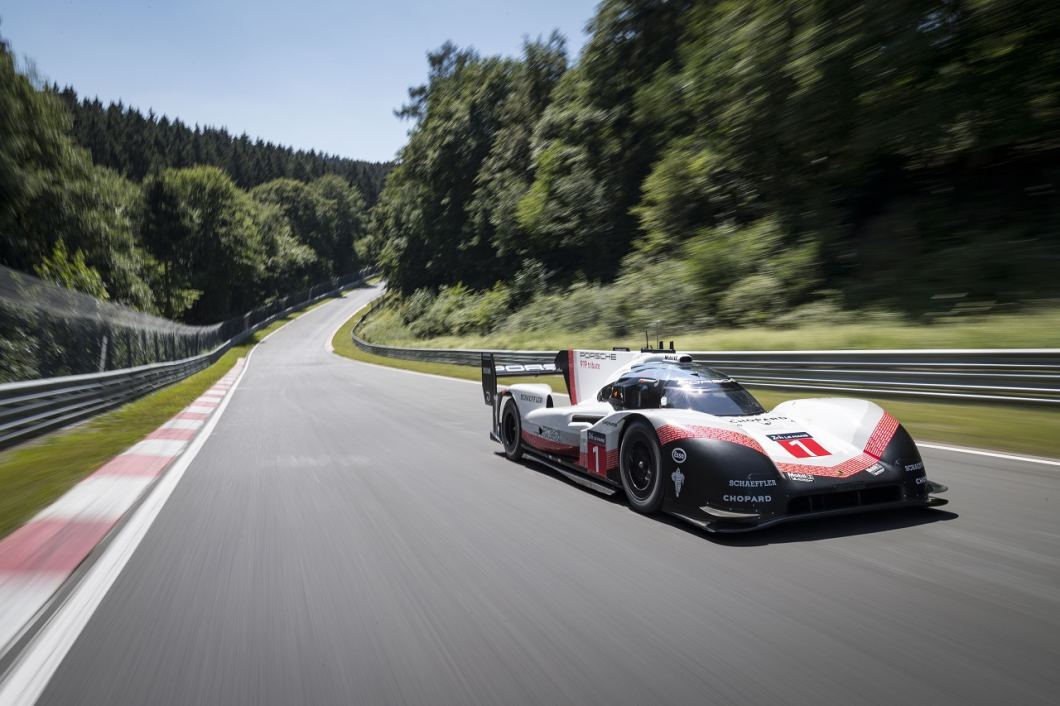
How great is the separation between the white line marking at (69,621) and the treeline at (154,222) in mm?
27529

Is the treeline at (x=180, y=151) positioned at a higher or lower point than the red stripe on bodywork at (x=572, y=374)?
higher

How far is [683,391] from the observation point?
535 cm

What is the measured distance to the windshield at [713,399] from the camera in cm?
514

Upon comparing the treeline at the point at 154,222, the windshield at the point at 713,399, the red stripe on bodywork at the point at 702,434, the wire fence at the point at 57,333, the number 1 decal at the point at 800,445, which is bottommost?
the number 1 decal at the point at 800,445

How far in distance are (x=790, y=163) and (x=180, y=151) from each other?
11341 centimetres

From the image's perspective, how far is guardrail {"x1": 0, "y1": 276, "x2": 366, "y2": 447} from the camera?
965 centimetres

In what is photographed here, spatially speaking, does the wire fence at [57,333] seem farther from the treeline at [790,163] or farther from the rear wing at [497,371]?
the treeline at [790,163]

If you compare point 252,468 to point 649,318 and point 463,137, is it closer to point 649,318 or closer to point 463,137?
point 649,318

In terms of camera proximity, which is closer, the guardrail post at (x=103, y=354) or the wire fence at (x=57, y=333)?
the wire fence at (x=57, y=333)

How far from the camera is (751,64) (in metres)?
20.5

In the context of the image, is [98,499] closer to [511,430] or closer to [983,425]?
[511,430]

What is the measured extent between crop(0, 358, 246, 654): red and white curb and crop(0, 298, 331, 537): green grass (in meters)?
0.16

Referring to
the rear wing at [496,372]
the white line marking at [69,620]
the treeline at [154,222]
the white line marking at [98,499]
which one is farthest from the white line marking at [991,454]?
the treeline at [154,222]

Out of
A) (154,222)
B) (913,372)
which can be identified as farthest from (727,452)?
(154,222)
